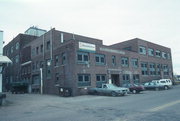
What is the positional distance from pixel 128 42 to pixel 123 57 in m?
9.25

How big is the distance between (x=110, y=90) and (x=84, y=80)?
498 cm

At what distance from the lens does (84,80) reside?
78.5 ft

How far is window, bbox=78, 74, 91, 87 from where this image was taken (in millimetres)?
23384

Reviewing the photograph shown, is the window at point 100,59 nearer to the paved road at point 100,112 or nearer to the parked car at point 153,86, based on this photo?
the parked car at point 153,86

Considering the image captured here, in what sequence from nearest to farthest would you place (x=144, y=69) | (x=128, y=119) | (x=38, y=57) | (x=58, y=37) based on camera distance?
(x=128, y=119)
(x=58, y=37)
(x=38, y=57)
(x=144, y=69)

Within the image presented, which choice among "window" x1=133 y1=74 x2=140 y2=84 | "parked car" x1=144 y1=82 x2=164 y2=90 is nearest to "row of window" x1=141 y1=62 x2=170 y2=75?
"window" x1=133 y1=74 x2=140 y2=84

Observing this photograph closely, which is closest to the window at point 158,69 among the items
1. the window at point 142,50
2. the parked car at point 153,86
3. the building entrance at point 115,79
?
the window at point 142,50

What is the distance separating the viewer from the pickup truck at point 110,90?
19.8m

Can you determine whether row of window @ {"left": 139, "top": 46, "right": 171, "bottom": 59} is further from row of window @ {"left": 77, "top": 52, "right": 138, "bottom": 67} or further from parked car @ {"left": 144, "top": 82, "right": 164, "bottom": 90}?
parked car @ {"left": 144, "top": 82, "right": 164, "bottom": 90}

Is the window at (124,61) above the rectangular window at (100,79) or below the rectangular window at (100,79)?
above

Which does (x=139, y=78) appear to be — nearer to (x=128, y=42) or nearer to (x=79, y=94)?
(x=128, y=42)

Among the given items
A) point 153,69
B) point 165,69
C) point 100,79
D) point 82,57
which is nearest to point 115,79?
point 100,79

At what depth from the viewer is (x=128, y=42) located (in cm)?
3928

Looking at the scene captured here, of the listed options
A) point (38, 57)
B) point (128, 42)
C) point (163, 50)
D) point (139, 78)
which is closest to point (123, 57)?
point (139, 78)
